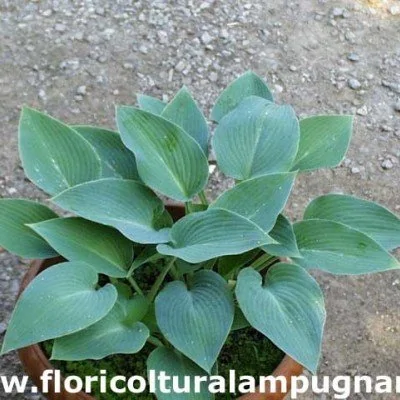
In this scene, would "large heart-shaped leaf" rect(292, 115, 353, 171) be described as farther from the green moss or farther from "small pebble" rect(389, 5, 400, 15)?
"small pebble" rect(389, 5, 400, 15)

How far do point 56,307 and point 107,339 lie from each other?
0.11 m

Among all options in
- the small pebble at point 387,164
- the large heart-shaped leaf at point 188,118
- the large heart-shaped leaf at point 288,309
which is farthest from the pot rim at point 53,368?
the small pebble at point 387,164

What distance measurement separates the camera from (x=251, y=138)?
1.40 meters

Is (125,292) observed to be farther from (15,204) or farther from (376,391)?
(376,391)

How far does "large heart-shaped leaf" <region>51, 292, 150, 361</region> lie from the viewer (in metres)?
1.23

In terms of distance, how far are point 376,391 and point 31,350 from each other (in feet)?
2.87

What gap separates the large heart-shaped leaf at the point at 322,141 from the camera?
1428mm

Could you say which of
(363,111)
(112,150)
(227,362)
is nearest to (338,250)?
(227,362)

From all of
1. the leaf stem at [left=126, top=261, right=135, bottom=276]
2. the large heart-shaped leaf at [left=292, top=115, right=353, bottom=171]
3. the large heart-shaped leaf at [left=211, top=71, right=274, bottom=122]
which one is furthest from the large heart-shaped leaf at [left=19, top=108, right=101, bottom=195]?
A: the large heart-shaped leaf at [left=292, top=115, right=353, bottom=171]

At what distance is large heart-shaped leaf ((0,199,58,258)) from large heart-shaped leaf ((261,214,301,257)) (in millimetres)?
375

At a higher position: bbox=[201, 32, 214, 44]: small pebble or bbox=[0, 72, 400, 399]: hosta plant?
bbox=[0, 72, 400, 399]: hosta plant

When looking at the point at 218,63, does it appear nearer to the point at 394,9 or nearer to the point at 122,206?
the point at 394,9

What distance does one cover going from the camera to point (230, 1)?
2668mm

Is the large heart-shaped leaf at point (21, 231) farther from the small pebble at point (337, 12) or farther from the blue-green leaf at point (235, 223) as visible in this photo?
the small pebble at point (337, 12)
